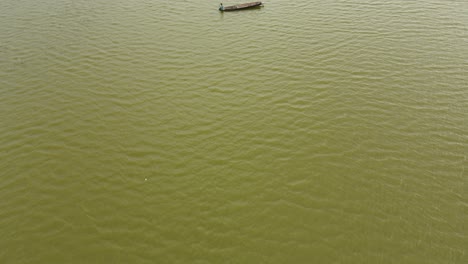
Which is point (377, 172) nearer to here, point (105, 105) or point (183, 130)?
point (183, 130)

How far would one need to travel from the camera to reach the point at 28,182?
22.5 feet

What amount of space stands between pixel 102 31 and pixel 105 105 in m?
5.33

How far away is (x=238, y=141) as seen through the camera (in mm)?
7695

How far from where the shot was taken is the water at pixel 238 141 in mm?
5707

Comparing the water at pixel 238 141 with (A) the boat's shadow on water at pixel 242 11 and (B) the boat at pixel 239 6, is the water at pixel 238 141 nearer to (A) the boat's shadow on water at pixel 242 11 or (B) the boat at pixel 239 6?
(A) the boat's shadow on water at pixel 242 11

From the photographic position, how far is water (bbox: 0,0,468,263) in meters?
5.71

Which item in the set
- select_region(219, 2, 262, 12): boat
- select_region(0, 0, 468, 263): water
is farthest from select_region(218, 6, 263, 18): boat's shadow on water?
select_region(0, 0, 468, 263): water

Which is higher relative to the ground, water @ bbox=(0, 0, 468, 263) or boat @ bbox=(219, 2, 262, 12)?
boat @ bbox=(219, 2, 262, 12)

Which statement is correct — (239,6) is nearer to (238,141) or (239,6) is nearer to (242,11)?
(242,11)

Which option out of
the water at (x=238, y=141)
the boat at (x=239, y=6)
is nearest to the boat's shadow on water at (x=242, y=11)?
the boat at (x=239, y=6)

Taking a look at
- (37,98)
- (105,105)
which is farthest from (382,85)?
(37,98)

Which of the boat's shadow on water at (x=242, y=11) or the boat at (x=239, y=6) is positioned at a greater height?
the boat at (x=239, y=6)

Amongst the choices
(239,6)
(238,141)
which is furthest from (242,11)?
(238,141)

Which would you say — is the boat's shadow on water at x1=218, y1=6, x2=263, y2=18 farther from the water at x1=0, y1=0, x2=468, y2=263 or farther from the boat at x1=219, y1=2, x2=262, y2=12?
the water at x1=0, y1=0, x2=468, y2=263
